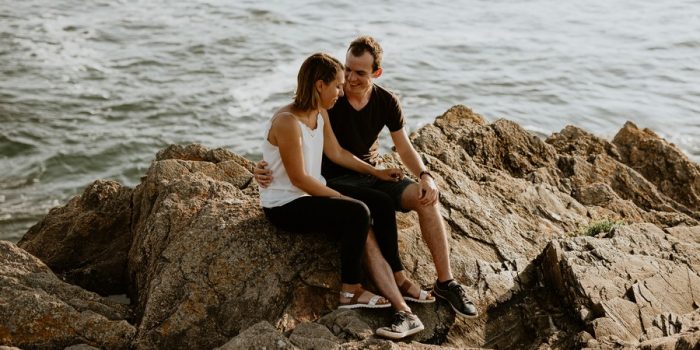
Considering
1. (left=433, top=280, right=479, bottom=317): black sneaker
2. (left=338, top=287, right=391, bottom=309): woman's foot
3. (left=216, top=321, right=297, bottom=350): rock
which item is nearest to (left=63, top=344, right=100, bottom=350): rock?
(left=216, top=321, right=297, bottom=350): rock

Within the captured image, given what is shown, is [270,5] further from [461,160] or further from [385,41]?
[461,160]

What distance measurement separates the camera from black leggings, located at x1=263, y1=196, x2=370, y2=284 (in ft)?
21.7

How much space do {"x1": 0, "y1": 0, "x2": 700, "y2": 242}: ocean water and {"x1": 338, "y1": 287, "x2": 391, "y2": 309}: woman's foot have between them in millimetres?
9015

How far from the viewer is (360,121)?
7.67 meters

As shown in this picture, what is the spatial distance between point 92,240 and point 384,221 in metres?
3.95

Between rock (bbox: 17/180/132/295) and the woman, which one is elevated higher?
the woman

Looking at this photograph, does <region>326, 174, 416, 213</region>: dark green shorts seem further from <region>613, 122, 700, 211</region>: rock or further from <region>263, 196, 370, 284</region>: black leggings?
<region>613, 122, 700, 211</region>: rock

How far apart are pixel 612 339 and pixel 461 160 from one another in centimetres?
393

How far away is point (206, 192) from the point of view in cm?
784

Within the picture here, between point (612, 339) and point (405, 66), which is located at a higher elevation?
point (612, 339)

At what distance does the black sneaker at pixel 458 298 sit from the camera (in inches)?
266

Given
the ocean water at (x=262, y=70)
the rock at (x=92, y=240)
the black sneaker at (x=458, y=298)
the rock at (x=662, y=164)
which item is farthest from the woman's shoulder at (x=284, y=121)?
the ocean water at (x=262, y=70)

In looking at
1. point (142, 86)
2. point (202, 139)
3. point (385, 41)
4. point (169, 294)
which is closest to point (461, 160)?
point (169, 294)

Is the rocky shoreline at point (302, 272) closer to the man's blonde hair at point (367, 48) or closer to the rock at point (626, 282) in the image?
the rock at point (626, 282)
